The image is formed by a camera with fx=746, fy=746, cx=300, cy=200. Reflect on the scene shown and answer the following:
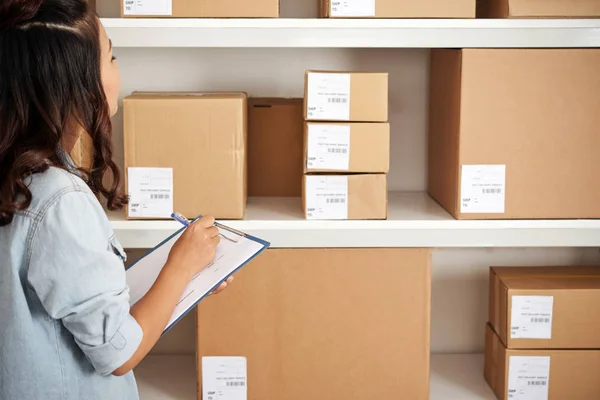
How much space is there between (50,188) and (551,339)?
115 cm

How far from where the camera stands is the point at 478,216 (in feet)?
5.23

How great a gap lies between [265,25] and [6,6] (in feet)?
2.06

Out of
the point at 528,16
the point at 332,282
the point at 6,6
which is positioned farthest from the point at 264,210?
the point at 6,6

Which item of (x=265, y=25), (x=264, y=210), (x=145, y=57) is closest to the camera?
(x=265, y=25)

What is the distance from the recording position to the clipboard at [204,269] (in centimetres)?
112

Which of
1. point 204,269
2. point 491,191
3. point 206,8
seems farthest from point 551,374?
point 206,8

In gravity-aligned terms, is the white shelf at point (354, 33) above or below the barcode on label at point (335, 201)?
above

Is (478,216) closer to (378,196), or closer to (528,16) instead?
(378,196)

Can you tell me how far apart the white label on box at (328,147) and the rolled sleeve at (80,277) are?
628 millimetres

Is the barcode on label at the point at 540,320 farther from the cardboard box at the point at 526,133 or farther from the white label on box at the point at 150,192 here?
the white label on box at the point at 150,192

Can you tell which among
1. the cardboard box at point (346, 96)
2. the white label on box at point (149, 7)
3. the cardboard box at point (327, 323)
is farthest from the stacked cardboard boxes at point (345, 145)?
the white label on box at point (149, 7)

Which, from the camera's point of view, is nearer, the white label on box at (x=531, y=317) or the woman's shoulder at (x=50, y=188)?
the woman's shoulder at (x=50, y=188)

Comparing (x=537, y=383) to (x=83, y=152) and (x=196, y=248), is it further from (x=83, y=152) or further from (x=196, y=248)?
(x=83, y=152)

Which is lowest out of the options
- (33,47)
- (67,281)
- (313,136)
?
(67,281)
